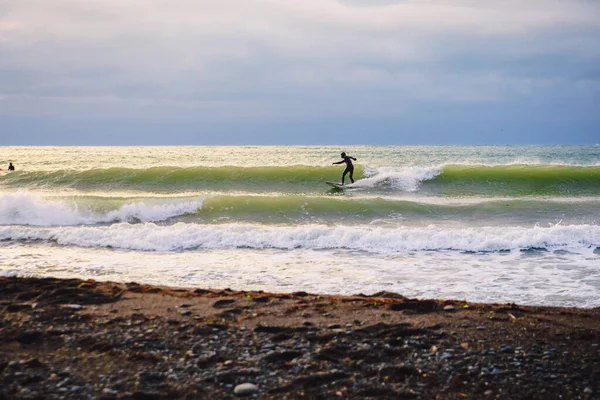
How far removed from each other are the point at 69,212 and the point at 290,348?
12.9 meters

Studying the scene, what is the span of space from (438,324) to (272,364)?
179 cm

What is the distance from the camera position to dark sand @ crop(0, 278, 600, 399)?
12.0ft

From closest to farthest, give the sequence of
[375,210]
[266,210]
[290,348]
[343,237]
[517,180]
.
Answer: [290,348]
[343,237]
[375,210]
[266,210]
[517,180]

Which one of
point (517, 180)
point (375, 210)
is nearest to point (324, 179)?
point (375, 210)

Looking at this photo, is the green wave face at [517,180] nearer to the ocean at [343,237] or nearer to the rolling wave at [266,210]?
the ocean at [343,237]

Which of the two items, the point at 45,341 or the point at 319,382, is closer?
the point at 319,382

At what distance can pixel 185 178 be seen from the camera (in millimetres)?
22703

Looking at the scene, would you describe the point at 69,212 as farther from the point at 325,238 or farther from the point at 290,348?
the point at 290,348

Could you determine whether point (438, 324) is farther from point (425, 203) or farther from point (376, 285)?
point (425, 203)

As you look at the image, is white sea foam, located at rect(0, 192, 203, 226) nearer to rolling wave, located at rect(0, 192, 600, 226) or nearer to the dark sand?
rolling wave, located at rect(0, 192, 600, 226)

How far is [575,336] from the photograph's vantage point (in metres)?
4.61

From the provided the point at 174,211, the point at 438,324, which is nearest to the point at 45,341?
the point at 438,324

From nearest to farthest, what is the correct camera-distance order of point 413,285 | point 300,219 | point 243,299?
point 243,299 → point 413,285 → point 300,219

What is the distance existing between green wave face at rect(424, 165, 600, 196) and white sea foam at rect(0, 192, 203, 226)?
1032 cm
